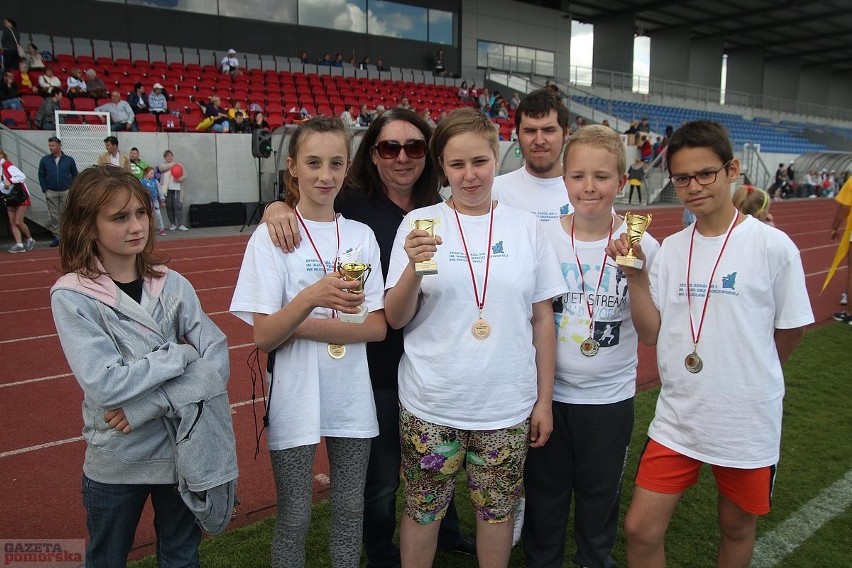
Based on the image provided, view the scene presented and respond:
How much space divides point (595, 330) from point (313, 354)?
3.47ft

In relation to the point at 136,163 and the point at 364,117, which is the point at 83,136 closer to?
the point at 136,163

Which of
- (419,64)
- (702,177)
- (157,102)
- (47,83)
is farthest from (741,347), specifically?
(419,64)

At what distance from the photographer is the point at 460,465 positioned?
224 centimetres

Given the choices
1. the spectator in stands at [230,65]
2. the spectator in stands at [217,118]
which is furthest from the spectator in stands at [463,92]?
the spectator in stands at [217,118]

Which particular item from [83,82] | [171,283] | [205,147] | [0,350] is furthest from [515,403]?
[83,82]

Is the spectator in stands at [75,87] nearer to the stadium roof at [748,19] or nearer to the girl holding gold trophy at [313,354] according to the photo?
the girl holding gold trophy at [313,354]

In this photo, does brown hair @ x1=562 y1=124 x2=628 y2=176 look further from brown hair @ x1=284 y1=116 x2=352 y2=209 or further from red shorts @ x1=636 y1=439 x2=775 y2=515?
red shorts @ x1=636 y1=439 x2=775 y2=515

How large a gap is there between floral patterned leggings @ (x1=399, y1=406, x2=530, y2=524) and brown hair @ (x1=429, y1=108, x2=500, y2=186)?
0.98 meters

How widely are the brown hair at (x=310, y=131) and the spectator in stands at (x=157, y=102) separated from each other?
14.8 m

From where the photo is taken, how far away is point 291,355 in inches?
84.0

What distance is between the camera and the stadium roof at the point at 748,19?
32000 millimetres

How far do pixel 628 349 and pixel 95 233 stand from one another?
1.95 metres

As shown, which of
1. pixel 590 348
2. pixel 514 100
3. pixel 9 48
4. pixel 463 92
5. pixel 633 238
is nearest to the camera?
pixel 633 238

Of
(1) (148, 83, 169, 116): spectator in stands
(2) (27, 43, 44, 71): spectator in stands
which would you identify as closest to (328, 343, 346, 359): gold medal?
(1) (148, 83, 169, 116): spectator in stands
